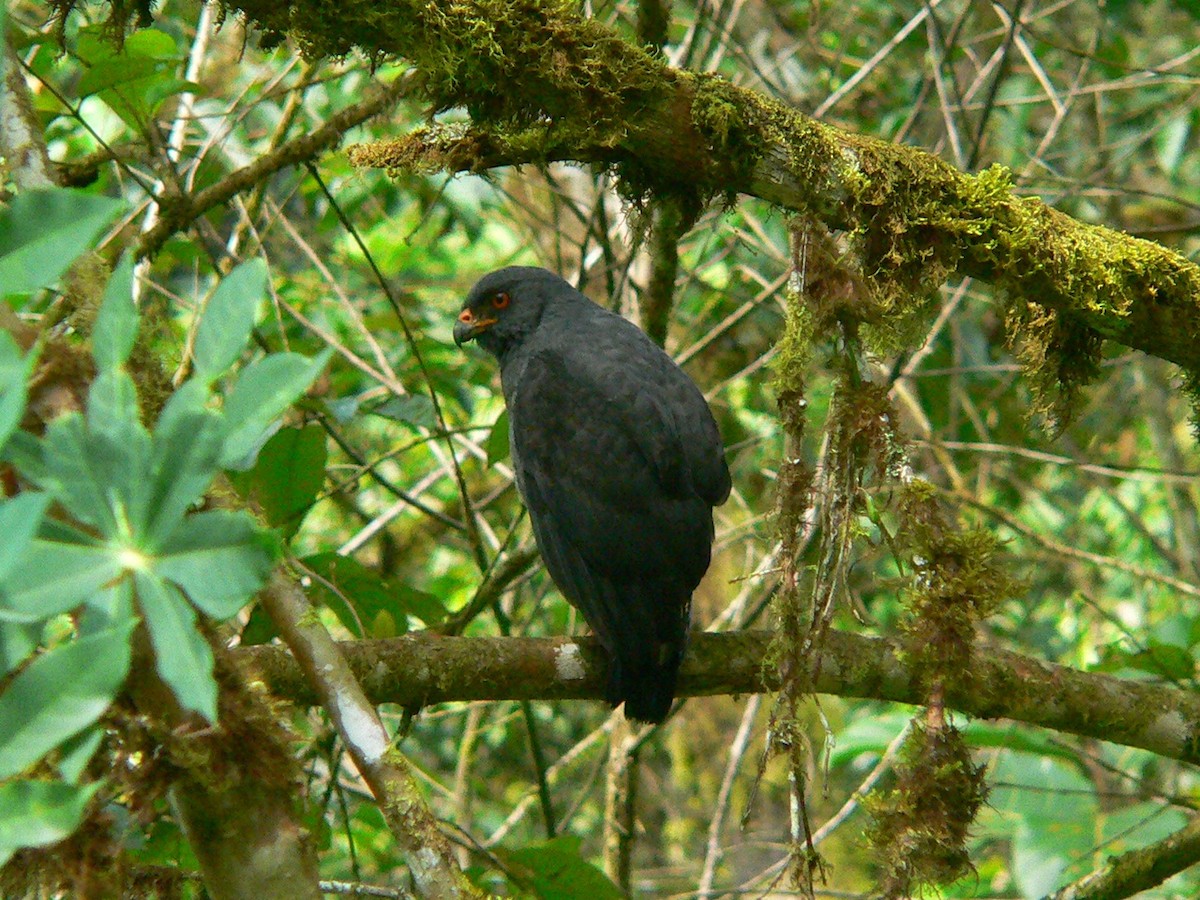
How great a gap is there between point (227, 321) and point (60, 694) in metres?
0.44

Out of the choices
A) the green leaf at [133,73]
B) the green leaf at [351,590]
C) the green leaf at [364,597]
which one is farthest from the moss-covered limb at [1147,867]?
the green leaf at [133,73]

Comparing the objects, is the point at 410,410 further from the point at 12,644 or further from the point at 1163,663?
the point at 12,644

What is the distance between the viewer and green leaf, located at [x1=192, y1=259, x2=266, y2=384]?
1.32 meters

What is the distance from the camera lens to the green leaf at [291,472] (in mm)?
3848

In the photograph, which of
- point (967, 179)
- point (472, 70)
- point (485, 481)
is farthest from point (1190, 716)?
point (485, 481)

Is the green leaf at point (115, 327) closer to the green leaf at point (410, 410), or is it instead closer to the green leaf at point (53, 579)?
the green leaf at point (53, 579)

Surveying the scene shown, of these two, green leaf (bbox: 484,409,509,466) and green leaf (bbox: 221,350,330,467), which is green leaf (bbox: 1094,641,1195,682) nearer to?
green leaf (bbox: 484,409,509,466)

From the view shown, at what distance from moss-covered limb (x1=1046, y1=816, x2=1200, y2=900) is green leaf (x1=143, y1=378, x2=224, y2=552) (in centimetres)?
353

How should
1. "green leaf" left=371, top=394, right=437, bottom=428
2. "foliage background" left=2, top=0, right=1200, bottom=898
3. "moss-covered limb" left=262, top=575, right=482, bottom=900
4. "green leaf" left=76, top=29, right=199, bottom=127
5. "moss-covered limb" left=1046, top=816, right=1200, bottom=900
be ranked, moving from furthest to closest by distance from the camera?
"foliage background" left=2, top=0, right=1200, bottom=898, "green leaf" left=371, top=394, right=437, bottom=428, "moss-covered limb" left=1046, top=816, right=1200, bottom=900, "green leaf" left=76, top=29, right=199, bottom=127, "moss-covered limb" left=262, top=575, right=482, bottom=900

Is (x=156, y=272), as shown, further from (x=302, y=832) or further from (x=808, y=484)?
(x=302, y=832)

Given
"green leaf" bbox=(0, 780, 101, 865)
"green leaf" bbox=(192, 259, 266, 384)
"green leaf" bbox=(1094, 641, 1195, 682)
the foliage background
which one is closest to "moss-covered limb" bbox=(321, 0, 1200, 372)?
the foliage background

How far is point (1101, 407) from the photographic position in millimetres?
8680

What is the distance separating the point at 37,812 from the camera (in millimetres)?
1207

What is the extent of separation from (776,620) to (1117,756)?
3979 millimetres
